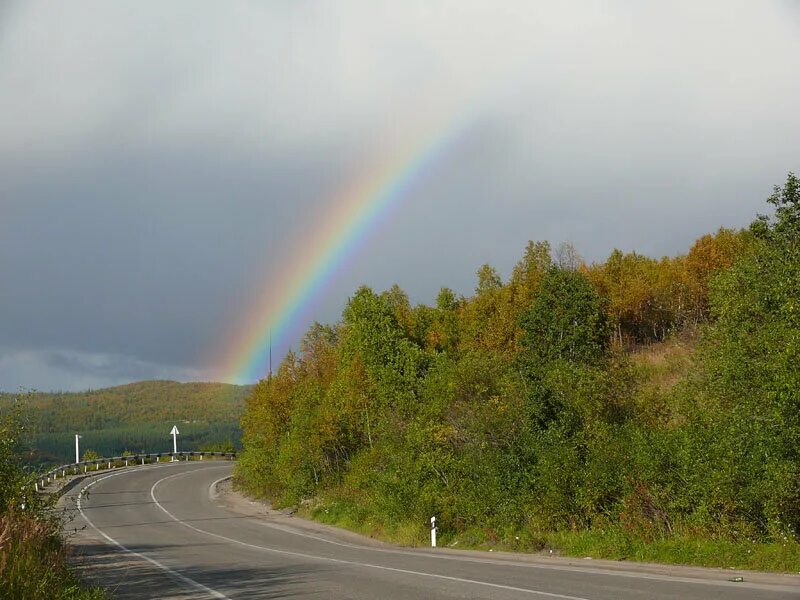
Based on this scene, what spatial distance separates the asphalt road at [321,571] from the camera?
14.1m

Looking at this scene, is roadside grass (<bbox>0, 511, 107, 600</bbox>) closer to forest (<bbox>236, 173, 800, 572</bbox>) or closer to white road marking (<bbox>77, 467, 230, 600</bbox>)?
white road marking (<bbox>77, 467, 230, 600</bbox>)

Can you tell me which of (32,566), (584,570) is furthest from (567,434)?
(32,566)

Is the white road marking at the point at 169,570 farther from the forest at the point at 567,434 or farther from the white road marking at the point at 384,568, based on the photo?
the forest at the point at 567,434

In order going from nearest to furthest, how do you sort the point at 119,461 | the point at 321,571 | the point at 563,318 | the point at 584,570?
1. the point at 584,570
2. the point at 321,571
3. the point at 563,318
4. the point at 119,461

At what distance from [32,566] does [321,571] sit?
321 inches

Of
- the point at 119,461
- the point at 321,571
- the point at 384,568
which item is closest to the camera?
the point at 321,571

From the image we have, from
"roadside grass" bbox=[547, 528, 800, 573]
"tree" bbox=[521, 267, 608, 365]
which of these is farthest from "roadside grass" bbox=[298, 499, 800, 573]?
"tree" bbox=[521, 267, 608, 365]

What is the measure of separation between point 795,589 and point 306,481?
114ft

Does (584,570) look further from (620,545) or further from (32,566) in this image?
(32,566)

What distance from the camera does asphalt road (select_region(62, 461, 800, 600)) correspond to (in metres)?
14.1

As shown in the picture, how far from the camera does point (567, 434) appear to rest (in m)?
27.5

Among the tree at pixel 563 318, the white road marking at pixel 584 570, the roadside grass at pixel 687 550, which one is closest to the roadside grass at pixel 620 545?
the roadside grass at pixel 687 550

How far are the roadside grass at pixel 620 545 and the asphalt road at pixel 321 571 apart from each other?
1.14 metres

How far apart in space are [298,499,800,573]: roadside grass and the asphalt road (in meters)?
1.14
